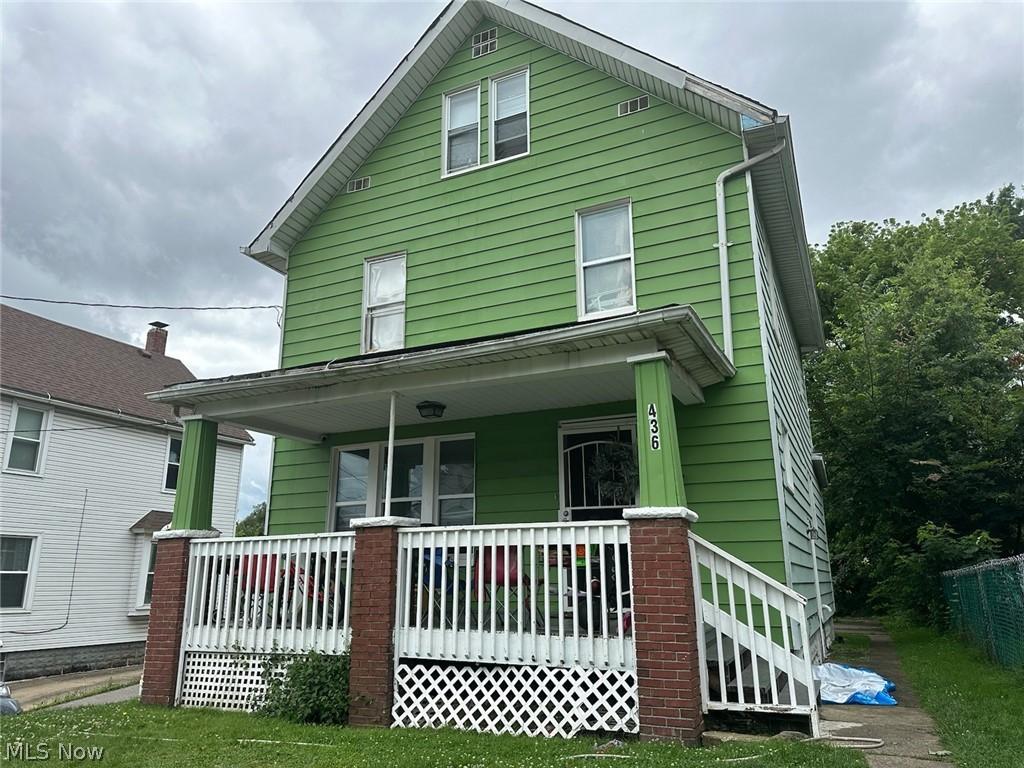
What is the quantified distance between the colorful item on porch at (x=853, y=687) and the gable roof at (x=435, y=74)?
5482mm

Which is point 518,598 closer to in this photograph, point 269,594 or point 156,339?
point 269,594

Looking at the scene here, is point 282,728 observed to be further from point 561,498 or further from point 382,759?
point 561,498

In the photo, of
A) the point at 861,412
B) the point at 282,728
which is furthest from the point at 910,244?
the point at 282,728

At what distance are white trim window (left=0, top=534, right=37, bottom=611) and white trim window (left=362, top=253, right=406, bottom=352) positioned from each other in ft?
35.0

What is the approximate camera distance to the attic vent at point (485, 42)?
10.1 metres

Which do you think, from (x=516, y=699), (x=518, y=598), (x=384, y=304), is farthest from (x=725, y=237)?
(x=516, y=699)

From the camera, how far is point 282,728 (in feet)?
19.7

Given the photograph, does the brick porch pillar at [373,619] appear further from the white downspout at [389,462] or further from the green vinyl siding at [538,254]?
the green vinyl siding at [538,254]

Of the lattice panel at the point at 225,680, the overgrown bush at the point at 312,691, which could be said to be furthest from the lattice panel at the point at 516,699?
the lattice panel at the point at 225,680

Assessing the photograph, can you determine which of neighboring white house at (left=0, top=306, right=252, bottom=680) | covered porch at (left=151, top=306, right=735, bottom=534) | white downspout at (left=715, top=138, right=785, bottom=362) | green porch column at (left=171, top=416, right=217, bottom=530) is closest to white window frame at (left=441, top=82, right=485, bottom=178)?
white downspout at (left=715, top=138, right=785, bottom=362)

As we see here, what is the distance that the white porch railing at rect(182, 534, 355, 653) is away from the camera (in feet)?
22.4

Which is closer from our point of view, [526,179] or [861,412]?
[526,179]

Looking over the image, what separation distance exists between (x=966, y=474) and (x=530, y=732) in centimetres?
1136

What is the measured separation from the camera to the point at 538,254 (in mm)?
9016
